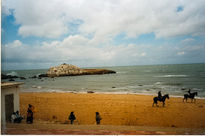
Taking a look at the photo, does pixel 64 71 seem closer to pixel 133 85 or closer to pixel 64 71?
pixel 64 71

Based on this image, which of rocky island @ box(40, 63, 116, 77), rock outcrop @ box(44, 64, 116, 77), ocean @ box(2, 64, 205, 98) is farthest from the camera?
rock outcrop @ box(44, 64, 116, 77)

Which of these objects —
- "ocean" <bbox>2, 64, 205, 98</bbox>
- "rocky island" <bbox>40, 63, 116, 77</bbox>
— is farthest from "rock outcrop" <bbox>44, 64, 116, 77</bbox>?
"ocean" <bbox>2, 64, 205, 98</bbox>

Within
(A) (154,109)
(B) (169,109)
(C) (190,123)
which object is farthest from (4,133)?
(B) (169,109)

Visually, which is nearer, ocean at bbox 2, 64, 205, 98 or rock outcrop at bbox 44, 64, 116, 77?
ocean at bbox 2, 64, 205, 98

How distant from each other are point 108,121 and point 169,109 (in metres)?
4.09

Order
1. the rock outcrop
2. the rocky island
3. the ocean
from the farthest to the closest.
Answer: the rock outcrop
the rocky island
the ocean

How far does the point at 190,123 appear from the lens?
7.08 meters

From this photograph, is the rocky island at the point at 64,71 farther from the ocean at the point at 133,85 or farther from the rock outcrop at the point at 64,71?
the ocean at the point at 133,85

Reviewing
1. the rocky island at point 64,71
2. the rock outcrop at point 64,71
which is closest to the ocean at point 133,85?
the rocky island at point 64,71

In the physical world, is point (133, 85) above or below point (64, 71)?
below

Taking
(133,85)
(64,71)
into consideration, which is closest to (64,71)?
(64,71)

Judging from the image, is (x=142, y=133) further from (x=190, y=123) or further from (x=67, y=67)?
(x=67, y=67)

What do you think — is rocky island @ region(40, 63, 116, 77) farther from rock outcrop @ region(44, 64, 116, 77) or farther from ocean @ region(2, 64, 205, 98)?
ocean @ region(2, 64, 205, 98)

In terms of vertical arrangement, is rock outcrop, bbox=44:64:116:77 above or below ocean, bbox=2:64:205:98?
above
